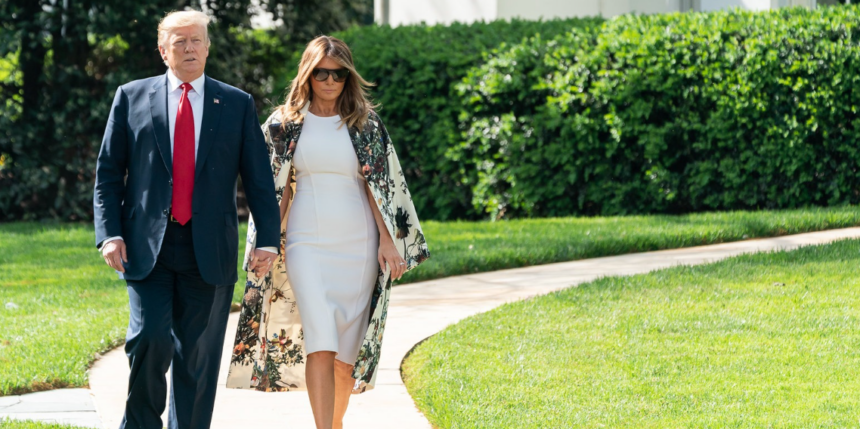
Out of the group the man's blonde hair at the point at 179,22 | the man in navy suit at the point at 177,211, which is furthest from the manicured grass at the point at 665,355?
the man's blonde hair at the point at 179,22

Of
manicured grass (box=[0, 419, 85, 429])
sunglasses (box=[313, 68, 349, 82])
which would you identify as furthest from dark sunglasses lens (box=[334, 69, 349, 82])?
manicured grass (box=[0, 419, 85, 429])

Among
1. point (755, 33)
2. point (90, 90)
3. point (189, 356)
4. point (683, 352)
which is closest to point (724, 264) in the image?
point (683, 352)

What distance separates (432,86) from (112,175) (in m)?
8.28

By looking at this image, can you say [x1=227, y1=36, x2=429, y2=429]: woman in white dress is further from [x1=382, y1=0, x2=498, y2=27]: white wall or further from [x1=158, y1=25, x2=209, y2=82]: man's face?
[x1=382, y1=0, x2=498, y2=27]: white wall

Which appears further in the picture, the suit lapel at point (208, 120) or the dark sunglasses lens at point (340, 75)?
the dark sunglasses lens at point (340, 75)

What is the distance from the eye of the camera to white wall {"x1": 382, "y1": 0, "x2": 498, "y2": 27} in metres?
13.7

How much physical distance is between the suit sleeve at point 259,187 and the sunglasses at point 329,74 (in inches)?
15.1

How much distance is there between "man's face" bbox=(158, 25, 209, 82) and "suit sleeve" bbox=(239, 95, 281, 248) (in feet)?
0.88

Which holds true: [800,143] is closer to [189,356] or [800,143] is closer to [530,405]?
[530,405]

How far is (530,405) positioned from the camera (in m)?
4.80

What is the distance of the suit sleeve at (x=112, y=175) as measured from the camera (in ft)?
12.8

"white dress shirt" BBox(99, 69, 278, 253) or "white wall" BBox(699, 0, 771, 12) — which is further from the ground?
"white wall" BBox(699, 0, 771, 12)

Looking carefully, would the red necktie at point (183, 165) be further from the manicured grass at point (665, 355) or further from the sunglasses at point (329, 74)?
the manicured grass at point (665, 355)

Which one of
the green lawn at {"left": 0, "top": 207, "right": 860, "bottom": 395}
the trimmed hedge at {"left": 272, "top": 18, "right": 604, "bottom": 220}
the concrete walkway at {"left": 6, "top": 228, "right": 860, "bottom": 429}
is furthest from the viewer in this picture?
the trimmed hedge at {"left": 272, "top": 18, "right": 604, "bottom": 220}
